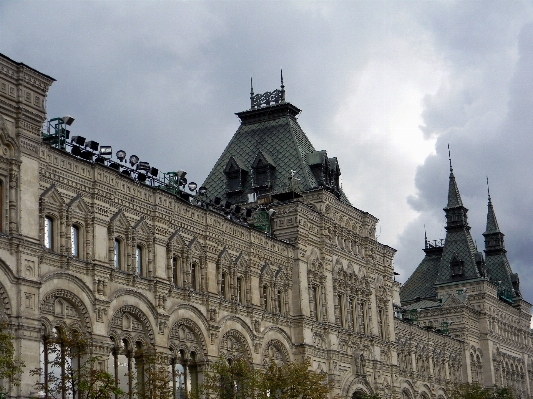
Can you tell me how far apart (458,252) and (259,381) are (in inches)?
2665

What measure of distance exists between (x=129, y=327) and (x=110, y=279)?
304 cm

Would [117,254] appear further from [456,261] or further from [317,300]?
[456,261]

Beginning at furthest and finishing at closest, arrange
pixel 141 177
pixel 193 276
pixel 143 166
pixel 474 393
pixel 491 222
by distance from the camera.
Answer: pixel 491 222 → pixel 474 393 → pixel 193 276 → pixel 143 166 → pixel 141 177

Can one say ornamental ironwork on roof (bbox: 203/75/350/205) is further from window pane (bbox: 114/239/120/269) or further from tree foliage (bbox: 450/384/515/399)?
tree foliage (bbox: 450/384/515/399)

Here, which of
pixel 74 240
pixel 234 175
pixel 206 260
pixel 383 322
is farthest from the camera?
pixel 383 322

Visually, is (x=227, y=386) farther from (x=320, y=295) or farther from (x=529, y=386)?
(x=529, y=386)

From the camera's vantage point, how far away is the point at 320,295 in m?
73.4

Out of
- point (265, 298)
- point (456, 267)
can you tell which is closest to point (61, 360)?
point (265, 298)

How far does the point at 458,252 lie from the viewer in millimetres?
122688

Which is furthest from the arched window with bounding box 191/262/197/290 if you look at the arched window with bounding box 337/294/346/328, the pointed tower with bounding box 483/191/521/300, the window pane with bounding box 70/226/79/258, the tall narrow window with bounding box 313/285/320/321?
the pointed tower with bounding box 483/191/521/300

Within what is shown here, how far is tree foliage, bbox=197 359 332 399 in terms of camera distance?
187ft

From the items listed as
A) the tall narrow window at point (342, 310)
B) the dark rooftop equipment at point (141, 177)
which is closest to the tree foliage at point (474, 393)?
the tall narrow window at point (342, 310)

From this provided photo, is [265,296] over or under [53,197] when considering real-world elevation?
under

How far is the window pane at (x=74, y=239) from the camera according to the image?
165 ft
